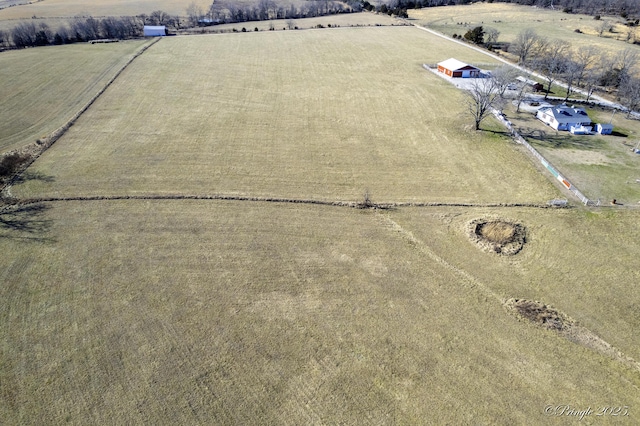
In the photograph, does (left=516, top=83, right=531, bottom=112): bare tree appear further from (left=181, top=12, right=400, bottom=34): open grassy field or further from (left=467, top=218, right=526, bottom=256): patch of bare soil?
(left=181, top=12, right=400, bottom=34): open grassy field

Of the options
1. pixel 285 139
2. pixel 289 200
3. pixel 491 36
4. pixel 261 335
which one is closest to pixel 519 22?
pixel 491 36

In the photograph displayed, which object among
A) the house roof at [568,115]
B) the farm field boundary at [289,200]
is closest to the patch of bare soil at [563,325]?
the farm field boundary at [289,200]

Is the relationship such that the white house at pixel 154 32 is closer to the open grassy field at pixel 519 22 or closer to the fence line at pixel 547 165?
the open grassy field at pixel 519 22

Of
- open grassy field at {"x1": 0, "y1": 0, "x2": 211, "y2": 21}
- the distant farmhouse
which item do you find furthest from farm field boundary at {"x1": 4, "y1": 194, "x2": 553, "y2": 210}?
open grassy field at {"x1": 0, "y1": 0, "x2": 211, "y2": 21}

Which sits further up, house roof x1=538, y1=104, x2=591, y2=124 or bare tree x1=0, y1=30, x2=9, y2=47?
bare tree x1=0, y1=30, x2=9, y2=47

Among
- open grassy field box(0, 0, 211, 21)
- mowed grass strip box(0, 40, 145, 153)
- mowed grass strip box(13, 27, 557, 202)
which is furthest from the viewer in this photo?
open grassy field box(0, 0, 211, 21)

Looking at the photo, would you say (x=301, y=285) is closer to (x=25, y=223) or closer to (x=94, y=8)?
(x=25, y=223)

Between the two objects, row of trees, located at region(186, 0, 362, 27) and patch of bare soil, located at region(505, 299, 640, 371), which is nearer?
patch of bare soil, located at region(505, 299, 640, 371)
